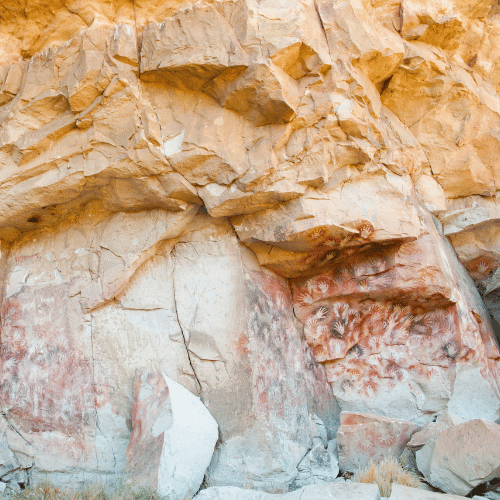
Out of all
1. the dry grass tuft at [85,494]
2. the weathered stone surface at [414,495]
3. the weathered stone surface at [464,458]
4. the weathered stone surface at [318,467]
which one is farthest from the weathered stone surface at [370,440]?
the dry grass tuft at [85,494]

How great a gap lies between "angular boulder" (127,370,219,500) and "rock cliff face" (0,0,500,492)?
0.85 ft

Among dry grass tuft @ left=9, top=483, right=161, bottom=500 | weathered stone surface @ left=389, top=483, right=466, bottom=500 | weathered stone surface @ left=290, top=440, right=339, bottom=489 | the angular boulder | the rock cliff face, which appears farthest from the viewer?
the rock cliff face

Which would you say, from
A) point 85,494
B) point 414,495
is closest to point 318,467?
point 414,495

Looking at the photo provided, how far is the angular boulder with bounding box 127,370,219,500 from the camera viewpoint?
3.55 metres

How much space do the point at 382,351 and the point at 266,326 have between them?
143 cm

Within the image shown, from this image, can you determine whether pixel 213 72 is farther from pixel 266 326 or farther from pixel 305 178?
pixel 266 326

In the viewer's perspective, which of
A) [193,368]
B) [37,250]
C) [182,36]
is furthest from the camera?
[37,250]

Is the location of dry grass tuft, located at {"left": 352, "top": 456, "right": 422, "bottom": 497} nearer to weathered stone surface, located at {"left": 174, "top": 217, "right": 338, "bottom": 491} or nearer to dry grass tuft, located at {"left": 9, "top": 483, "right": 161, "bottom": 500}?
weathered stone surface, located at {"left": 174, "top": 217, "right": 338, "bottom": 491}

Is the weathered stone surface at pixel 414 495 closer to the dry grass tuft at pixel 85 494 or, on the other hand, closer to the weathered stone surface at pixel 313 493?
the weathered stone surface at pixel 313 493

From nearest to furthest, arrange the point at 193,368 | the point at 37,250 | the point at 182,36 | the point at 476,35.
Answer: the point at 182,36, the point at 193,368, the point at 37,250, the point at 476,35

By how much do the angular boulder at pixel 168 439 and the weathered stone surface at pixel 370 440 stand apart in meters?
1.18

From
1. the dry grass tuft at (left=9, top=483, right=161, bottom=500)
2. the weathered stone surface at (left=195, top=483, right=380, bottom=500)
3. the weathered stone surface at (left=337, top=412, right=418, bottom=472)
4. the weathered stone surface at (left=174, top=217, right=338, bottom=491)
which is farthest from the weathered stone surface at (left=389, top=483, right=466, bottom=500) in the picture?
the dry grass tuft at (left=9, top=483, right=161, bottom=500)

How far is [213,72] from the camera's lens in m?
4.14

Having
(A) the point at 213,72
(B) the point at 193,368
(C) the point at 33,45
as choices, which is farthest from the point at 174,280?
(C) the point at 33,45
